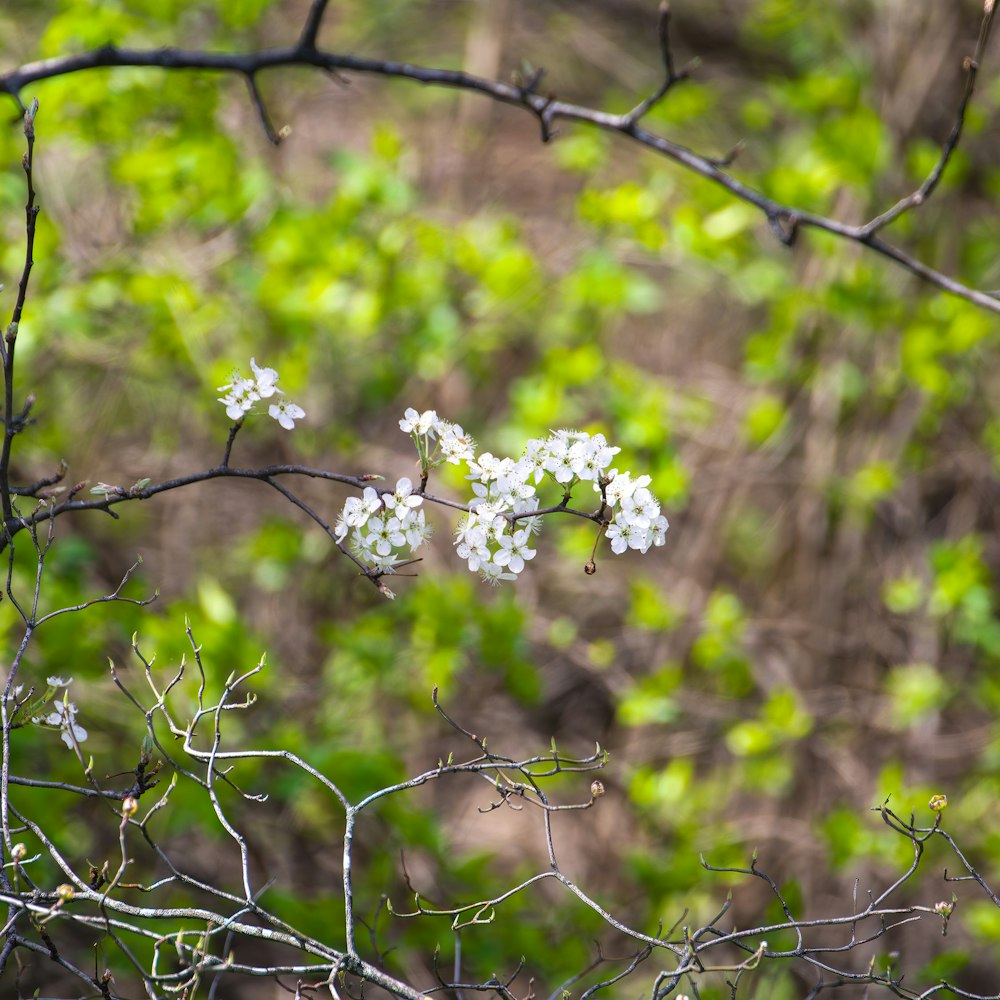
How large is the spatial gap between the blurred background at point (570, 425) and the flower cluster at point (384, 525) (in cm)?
135

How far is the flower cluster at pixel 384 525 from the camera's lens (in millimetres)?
1484

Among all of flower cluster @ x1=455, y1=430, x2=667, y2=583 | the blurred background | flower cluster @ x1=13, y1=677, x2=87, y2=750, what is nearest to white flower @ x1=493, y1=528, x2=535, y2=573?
flower cluster @ x1=455, y1=430, x2=667, y2=583

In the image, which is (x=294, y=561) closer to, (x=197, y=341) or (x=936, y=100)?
(x=197, y=341)

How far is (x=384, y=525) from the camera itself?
1.52 meters

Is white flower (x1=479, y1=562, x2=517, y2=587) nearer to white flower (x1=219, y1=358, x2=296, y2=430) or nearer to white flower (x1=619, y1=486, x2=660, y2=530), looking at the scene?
white flower (x1=619, y1=486, x2=660, y2=530)

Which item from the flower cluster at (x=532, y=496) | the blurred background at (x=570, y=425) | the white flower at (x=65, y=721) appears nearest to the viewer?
the flower cluster at (x=532, y=496)

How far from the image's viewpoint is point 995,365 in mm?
4070

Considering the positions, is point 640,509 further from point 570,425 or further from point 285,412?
point 570,425

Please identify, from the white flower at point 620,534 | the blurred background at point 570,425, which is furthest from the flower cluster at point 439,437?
the blurred background at point 570,425

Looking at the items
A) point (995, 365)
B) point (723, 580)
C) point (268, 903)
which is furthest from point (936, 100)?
point (268, 903)

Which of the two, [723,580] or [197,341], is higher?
[197,341]

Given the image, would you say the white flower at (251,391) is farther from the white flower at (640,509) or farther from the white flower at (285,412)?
the white flower at (640,509)

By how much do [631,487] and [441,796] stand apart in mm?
3121

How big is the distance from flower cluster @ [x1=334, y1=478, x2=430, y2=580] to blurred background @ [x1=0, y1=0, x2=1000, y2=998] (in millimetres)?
1351
